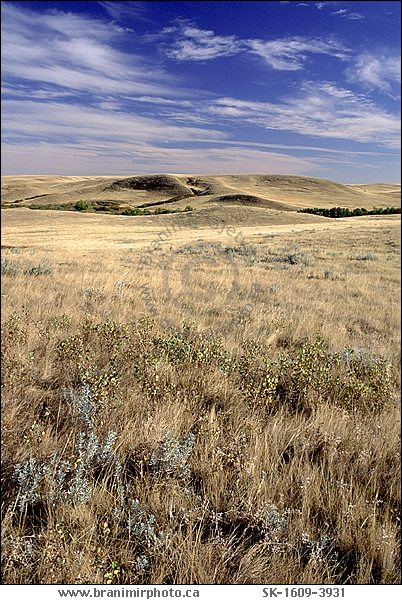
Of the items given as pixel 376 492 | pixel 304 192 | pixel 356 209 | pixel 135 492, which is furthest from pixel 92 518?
pixel 304 192

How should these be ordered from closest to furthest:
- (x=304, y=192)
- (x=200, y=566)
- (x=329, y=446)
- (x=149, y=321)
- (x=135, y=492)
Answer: (x=200, y=566), (x=135, y=492), (x=329, y=446), (x=149, y=321), (x=304, y=192)

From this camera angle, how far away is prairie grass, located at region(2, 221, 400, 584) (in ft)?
7.11

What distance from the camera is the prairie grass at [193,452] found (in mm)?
2166

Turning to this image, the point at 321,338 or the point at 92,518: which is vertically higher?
the point at 321,338

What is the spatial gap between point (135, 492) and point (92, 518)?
1.09ft

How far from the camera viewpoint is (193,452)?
308 centimetres

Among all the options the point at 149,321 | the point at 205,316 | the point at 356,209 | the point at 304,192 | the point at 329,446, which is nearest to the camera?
the point at 329,446

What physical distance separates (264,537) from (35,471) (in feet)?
4.89

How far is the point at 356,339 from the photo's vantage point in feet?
21.4

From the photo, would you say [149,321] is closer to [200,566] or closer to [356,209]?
[200,566]

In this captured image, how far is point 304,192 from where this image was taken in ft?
313

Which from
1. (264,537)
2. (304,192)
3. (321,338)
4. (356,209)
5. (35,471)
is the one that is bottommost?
(264,537)

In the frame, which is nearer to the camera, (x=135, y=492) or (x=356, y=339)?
(x=135, y=492)

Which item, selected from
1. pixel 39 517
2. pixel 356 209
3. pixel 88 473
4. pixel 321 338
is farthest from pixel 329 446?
pixel 356 209
